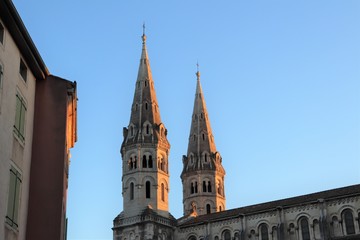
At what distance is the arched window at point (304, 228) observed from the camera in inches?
1932

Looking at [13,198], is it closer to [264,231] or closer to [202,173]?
[264,231]

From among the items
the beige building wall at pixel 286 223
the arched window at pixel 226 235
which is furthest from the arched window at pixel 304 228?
the arched window at pixel 226 235

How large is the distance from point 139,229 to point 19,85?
38.3 meters

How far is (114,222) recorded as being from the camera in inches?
2201

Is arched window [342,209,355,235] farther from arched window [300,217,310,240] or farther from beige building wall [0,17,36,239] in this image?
beige building wall [0,17,36,239]

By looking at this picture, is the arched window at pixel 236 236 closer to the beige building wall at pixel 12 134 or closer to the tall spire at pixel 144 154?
the tall spire at pixel 144 154

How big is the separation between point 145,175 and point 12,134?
4035 cm

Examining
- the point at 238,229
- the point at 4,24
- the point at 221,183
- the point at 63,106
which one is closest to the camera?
the point at 4,24

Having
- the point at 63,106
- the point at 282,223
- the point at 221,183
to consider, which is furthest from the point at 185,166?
the point at 63,106

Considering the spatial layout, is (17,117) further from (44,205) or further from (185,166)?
(185,166)

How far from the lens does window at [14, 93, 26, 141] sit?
1654cm

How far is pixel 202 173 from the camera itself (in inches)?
2645

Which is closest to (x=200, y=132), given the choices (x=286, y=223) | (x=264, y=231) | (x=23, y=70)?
(x=264, y=231)

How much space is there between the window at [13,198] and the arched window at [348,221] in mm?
36101
